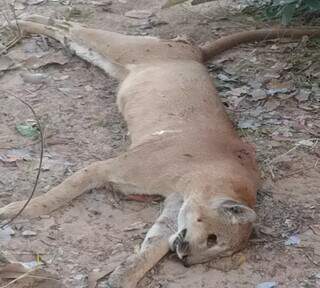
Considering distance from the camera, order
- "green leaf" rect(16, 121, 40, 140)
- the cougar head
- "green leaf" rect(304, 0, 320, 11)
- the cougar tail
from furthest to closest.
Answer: the cougar tail, "green leaf" rect(304, 0, 320, 11), "green leaf" rect(16, 121, 40, 140), the cougar head

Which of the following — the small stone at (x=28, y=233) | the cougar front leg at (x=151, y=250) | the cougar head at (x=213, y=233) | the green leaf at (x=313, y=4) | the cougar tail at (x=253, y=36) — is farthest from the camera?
the cougar tail at (x=253, y=36)

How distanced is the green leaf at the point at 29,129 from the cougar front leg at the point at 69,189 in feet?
2.15

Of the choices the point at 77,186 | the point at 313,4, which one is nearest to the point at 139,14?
the point at 313,4

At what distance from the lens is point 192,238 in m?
4.23

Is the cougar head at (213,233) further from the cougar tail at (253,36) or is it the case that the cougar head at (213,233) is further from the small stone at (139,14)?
the small stone at (139,14)

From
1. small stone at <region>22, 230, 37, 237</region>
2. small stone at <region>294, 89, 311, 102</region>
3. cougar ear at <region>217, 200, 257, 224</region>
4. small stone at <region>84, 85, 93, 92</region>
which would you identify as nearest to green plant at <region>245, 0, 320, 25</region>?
small stone at <region>294, 89, 311, 102</region>

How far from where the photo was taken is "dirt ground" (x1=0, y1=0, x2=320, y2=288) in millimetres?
4273

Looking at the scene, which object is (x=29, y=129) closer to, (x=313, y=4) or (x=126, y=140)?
(x=126, y=140)

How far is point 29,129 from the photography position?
5.43 metres

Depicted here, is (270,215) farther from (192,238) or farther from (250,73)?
(250,73)

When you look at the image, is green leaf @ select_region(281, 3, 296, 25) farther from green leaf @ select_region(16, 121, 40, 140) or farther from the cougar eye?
the cougar eye

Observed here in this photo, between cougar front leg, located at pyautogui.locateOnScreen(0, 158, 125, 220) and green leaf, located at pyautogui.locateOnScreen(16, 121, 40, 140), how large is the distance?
657 millimetres

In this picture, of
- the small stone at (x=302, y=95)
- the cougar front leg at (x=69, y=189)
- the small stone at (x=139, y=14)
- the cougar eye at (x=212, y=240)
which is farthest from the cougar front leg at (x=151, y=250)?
the small stone at (x=139, y=14)

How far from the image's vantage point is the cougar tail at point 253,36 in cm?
652
